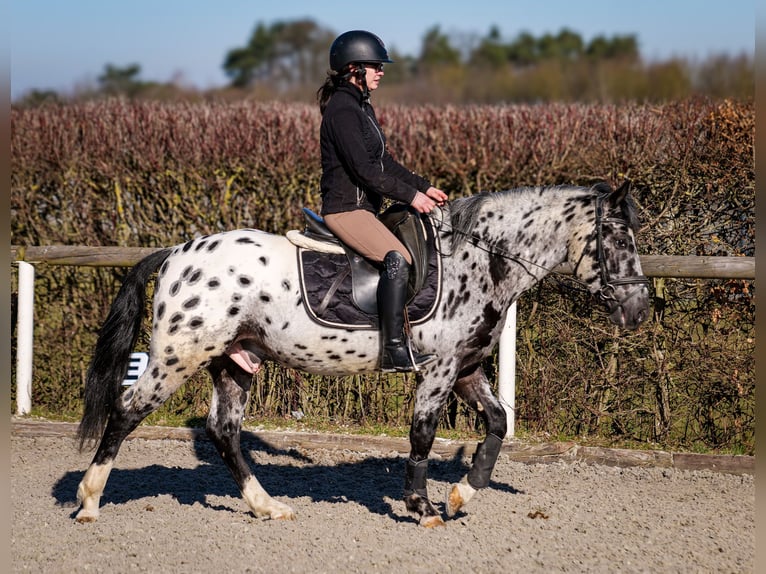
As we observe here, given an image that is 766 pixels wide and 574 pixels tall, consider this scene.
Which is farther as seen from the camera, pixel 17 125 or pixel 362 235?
pixel 17 125

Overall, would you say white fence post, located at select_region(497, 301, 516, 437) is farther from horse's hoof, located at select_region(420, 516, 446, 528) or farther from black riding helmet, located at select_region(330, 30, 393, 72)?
black riding helmet, located at select_region(330, 30, 393, 72)

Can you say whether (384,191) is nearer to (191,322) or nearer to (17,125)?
(191,322)

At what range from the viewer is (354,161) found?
546 cm

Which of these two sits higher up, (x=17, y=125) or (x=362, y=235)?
(x=17, y=125)

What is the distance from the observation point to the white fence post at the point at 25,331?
846cm

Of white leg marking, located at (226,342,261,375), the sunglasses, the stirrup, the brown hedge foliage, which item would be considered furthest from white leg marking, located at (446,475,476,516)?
the sunglasses

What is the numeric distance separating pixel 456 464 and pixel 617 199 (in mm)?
2795

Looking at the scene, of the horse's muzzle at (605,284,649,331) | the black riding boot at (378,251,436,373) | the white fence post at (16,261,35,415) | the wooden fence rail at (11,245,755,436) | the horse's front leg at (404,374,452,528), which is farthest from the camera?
the white fence post at (16,261,35,415)

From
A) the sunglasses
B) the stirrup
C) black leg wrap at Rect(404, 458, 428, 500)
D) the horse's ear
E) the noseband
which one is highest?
the sunglasses

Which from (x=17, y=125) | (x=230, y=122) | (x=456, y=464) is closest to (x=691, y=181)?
(x=456, y=464)

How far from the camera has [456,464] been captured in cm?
750

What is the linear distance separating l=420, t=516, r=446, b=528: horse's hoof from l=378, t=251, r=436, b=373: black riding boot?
0.91m

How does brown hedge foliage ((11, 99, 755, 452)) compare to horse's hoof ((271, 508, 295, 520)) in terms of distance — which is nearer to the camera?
horse's hoof ((271, 508, 295, 520))

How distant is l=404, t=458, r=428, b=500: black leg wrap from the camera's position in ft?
18.9
